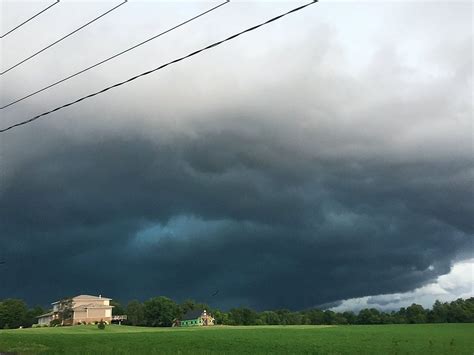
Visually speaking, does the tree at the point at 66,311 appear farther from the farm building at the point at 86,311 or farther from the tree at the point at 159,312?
the tree at the point at 159,312

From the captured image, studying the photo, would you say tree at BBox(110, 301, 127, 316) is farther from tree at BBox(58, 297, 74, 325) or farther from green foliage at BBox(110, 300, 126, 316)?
tree at BBox(58, 297, 74, 325)

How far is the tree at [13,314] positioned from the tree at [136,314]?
1275 inches

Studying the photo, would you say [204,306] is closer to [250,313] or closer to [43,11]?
[250,313]

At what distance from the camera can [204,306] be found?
604 feet

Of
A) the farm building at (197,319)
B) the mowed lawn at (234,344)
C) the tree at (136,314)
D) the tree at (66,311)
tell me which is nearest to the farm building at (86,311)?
the tree at (66,311)

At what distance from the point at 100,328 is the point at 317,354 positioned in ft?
277

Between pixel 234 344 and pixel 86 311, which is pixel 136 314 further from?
pixel 234 344

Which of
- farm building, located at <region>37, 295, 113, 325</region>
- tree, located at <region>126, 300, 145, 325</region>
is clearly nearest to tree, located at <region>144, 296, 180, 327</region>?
tree, located at <region>126, 300, 145, 325</region>

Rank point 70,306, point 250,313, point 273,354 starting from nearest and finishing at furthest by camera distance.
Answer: point 273,354
point 70,306
point 250,313

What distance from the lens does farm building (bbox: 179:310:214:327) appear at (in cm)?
16925

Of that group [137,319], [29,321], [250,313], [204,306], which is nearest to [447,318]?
[250,313]

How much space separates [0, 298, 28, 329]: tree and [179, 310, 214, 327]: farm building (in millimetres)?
49729

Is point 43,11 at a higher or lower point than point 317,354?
higher

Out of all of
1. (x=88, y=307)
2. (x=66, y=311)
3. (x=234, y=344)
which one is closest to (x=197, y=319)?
(x=88, y=307)
